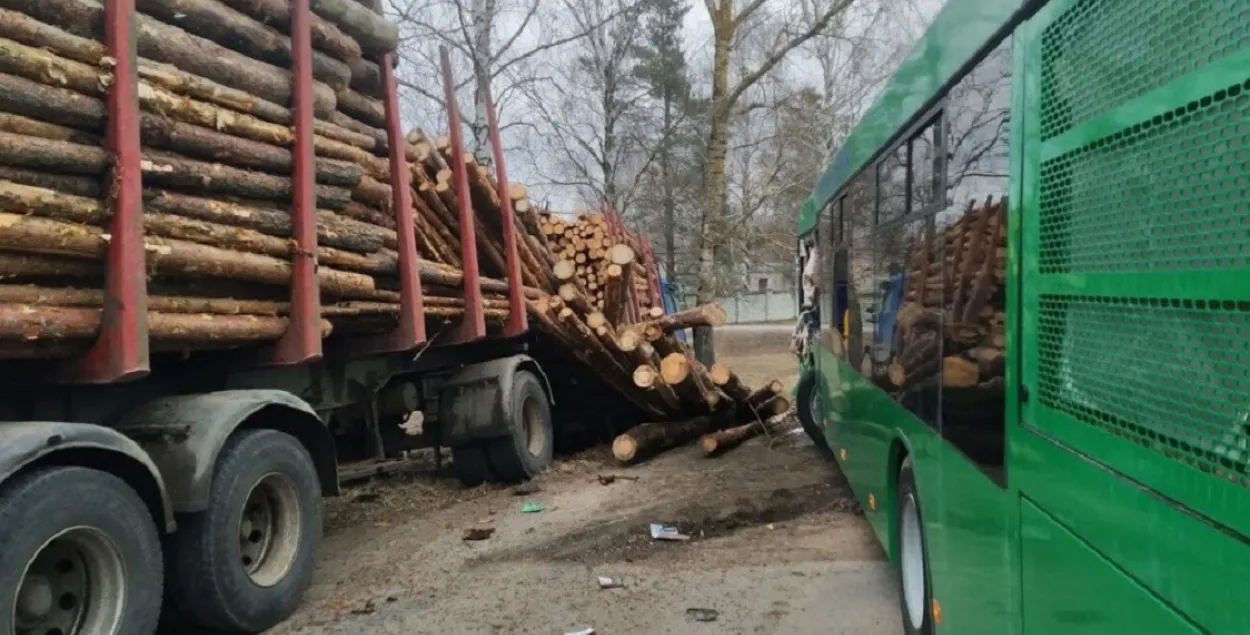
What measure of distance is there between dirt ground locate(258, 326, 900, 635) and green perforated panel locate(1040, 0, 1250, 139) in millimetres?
3093

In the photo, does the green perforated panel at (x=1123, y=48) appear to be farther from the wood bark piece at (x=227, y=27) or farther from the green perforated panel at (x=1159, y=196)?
the wood bark piece at (x=227, y=27)

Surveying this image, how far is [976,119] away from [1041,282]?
2.75 feet

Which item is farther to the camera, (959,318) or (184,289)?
(184,289)

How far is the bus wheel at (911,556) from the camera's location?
3929 mm

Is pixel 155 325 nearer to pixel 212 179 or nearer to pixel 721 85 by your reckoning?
pixel 212 179

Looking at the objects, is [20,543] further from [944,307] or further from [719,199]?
[719,199]

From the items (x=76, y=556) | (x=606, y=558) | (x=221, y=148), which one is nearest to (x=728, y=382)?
(x=606, y=558)

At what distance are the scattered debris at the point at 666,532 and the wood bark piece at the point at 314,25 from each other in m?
3.68

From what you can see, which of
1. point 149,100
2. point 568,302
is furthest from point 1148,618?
point 568,302

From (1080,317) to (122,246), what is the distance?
3.60 m

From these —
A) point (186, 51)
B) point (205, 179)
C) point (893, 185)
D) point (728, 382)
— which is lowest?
point (728, 382)

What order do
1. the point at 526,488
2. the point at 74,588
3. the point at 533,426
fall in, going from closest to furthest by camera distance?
the point at 74,588 → the point at 526,488 → the point at 533,426

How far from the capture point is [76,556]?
12.0 feet

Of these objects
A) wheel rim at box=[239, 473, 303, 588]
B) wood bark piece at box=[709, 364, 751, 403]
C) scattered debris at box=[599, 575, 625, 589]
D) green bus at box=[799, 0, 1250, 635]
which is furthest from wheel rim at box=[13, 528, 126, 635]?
wood bark piece at box=[709, 364, 751, 403]
